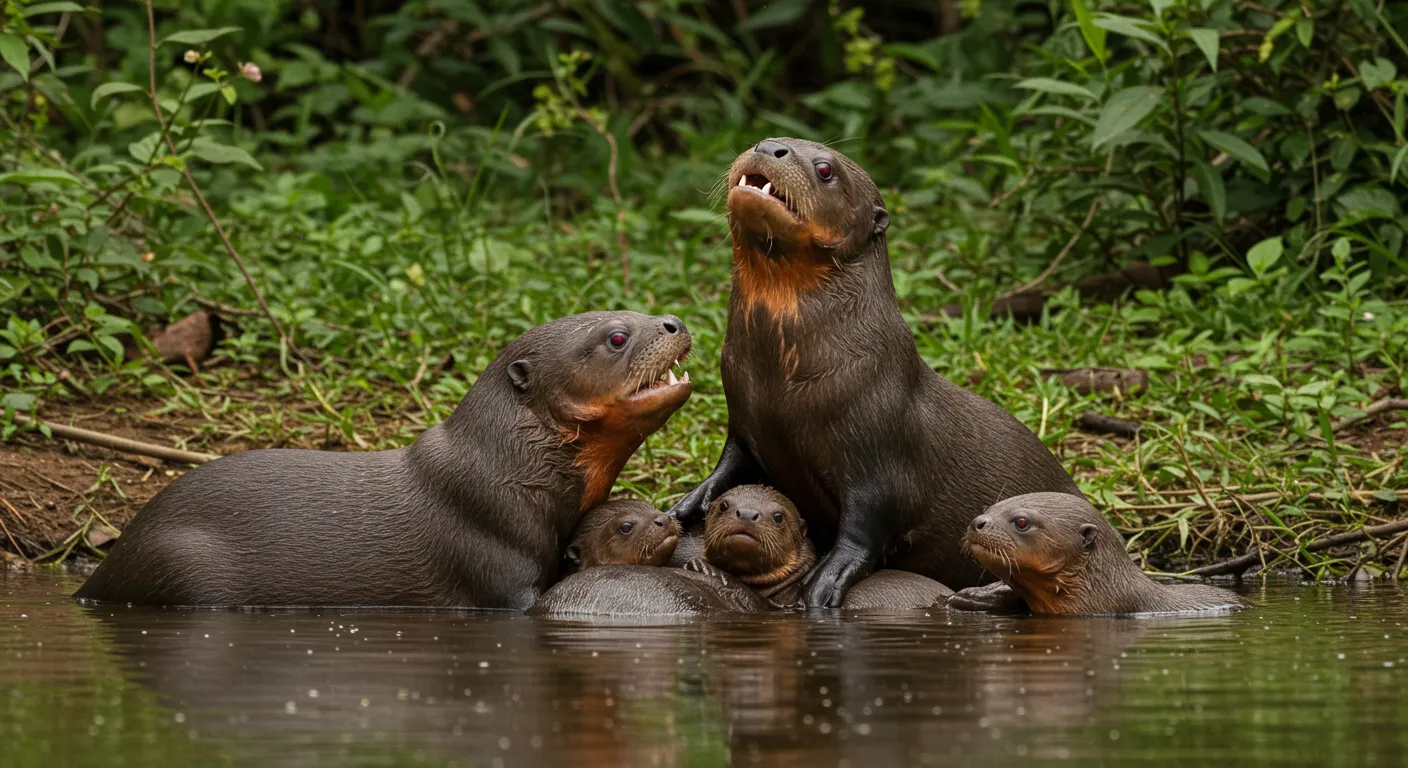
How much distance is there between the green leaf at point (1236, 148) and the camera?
363 inches

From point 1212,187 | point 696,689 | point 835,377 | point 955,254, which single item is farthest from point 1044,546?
point 955,254

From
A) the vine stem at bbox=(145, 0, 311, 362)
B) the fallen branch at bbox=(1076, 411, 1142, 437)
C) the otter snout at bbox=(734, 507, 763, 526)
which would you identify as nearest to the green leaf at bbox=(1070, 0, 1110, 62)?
the fallen branch at bbox=(1076, 411, 1142, 437)

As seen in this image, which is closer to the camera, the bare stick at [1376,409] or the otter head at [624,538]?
the otter head at [624,538]

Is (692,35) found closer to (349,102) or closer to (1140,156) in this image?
(349,102)

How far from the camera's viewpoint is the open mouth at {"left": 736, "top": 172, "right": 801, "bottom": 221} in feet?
21.0

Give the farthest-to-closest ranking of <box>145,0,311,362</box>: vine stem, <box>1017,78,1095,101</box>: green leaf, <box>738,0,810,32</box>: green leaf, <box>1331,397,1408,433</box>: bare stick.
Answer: <box>738,0,810,32</box>: green leaf → <box>1017,78,1095,101</box>: green leaf → <box>145,0,311,362</box>: vine stem → <box>1331,397,1408,433</box>: bare stick

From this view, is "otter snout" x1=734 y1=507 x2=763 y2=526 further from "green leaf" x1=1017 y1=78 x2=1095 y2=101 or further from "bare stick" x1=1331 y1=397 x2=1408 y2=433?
"green leaf" x1=1017 y1=78 x2=1095 y2=101

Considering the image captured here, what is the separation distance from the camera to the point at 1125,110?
30.3 feet

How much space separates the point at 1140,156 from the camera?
10.1 meters

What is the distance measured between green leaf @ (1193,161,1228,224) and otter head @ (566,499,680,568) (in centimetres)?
398

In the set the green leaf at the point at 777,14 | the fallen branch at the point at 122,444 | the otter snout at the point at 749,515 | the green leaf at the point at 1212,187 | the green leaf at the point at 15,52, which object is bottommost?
the fallen branch at the point at 122,444

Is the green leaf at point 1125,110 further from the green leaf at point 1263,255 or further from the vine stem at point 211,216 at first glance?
the vine stem at point 211,216

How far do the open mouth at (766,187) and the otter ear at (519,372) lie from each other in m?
0.99

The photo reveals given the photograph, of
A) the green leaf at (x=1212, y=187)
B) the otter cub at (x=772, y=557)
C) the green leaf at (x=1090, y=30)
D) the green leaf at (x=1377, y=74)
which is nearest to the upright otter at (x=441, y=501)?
the otter cub at (x=772, y=557)
